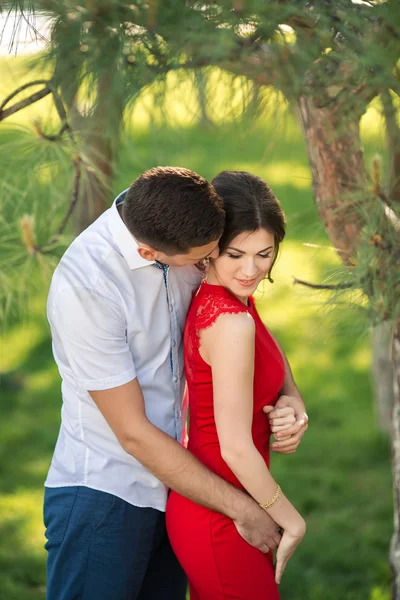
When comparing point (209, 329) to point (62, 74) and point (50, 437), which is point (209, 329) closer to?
point (62, 74)

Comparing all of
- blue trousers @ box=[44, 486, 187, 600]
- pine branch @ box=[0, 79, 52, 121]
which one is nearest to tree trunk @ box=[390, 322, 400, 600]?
blue trousers @ box=[44, 486, 187, 600]

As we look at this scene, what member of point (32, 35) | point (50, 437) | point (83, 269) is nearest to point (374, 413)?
point (50, 437)

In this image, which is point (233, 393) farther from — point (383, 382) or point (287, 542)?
point (383, 382)

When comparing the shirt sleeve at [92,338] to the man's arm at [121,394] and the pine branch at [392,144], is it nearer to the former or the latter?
the man's arm at [121,394]

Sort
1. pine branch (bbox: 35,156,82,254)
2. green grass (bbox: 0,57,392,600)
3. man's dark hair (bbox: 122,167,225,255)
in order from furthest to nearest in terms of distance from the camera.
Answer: green grass (bbox: 0,57,392,600), pine branch (bbox: 35,156,82,254), man's dark hair (bbox: 122,167,225,255)

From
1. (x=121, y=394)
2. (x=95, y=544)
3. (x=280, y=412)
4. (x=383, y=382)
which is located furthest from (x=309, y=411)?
(x=121, y=394)

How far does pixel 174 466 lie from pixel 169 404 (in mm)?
158

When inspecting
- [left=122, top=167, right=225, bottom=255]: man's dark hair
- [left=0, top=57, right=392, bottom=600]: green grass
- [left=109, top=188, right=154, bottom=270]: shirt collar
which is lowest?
[left=0, top=57, right=392, bottom=600]: green grass

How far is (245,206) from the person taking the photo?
1.59m

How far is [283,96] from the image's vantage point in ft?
5.38

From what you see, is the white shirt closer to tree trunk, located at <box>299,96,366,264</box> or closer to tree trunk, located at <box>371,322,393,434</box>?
tree trunk, located at <box>299,96,366,264</box>

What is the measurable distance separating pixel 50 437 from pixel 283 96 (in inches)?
108

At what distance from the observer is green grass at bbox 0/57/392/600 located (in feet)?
6.50

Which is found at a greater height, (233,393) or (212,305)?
(212,305)
